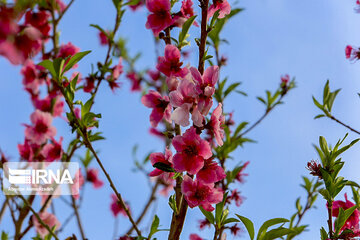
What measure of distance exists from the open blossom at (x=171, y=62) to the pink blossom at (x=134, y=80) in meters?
2.82

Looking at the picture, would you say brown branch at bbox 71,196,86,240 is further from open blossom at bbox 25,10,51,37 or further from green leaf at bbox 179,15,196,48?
green leaf at bbox 179,15,196,48

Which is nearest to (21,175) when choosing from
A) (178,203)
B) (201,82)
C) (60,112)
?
(60,112)

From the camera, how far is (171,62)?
1354mm

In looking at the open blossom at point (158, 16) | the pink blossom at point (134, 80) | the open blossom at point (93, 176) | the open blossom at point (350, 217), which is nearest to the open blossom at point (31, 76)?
the open blossom at point (93, 176)

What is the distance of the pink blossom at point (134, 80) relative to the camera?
4.17 m

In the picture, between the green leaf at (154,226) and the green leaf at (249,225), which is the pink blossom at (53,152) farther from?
the green leaf at (249,225)

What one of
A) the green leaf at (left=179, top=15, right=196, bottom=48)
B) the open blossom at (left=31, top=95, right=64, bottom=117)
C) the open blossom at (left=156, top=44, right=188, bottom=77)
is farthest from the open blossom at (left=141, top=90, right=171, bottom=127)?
the open blossom at (left=31, top=95, right=64, bottom=117)

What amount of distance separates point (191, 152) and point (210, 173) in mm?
102

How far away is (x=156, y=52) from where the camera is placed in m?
2.70

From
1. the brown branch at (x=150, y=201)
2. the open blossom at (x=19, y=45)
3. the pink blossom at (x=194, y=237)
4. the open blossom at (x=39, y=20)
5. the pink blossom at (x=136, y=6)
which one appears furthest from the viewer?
the pink blossom at (x=136, y=6)

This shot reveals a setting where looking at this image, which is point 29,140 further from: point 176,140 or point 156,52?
point 176,140

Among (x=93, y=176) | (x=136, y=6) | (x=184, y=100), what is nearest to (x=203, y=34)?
(x=184, y=100)

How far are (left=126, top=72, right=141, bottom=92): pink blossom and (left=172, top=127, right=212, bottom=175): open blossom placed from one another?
3.09m

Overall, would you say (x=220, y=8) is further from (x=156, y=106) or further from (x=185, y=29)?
(x=156, y=106)
